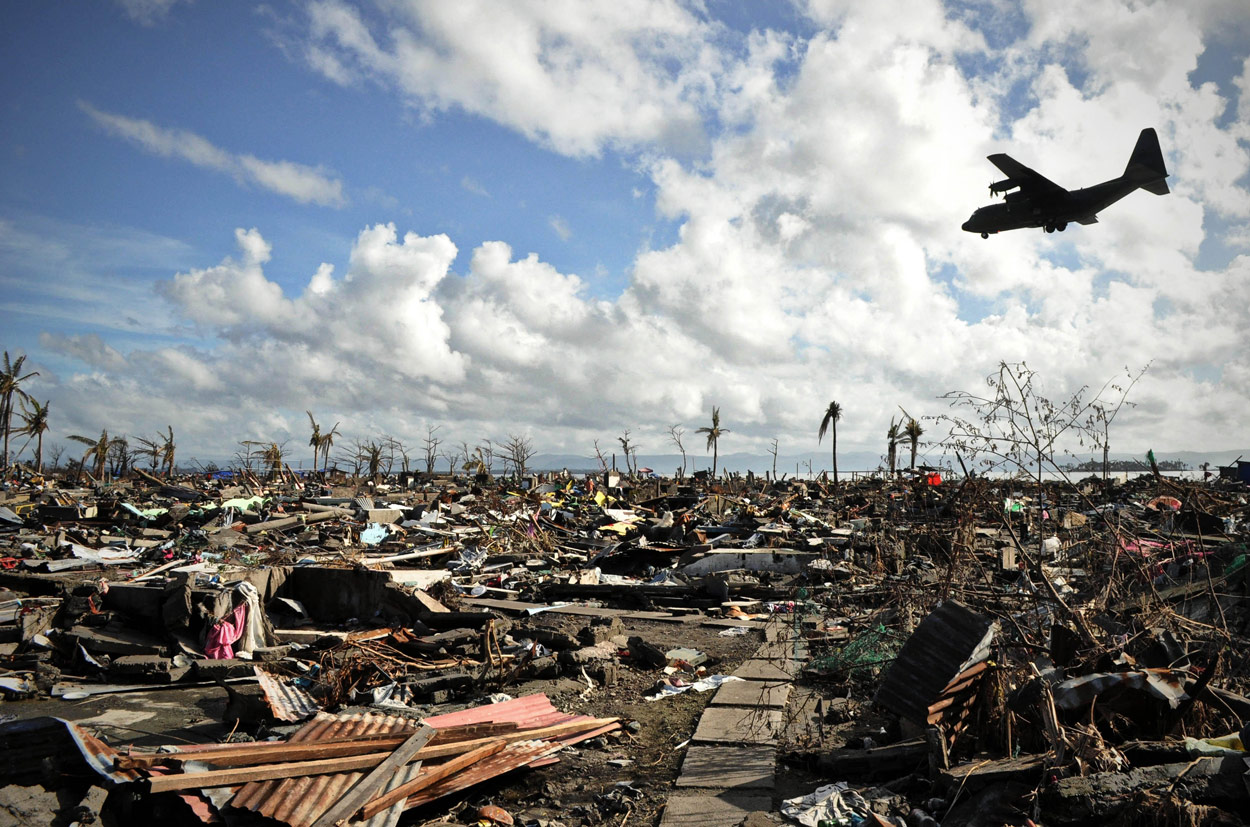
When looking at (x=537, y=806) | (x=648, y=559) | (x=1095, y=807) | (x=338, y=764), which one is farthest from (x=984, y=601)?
(x=648, y=559)

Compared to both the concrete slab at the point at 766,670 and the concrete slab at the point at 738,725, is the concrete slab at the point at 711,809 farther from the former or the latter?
the concrete slab at the point at 766,670

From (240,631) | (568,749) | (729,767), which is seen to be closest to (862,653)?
(729,767)

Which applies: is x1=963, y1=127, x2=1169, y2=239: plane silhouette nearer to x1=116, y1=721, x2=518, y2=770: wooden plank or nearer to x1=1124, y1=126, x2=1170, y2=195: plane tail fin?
x1=1124, y1=126, x2=1170, y2=195: plane tail fin

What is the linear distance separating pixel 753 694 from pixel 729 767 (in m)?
1.62

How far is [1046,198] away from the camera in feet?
38.8

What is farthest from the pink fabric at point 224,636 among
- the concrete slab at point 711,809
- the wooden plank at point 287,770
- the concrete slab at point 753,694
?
the concrete slab at point 711,809

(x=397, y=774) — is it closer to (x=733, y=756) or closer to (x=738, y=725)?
(x=733, y=756)

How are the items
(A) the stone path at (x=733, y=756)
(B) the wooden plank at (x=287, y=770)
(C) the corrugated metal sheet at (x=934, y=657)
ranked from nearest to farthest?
(B) the wooden plank at (x=287, y=770), (A) the stone path at (x=733, y=756), (C) the corrugated metal sheet at (x=934, y=657)

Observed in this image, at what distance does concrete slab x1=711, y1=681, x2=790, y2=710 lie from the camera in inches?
247

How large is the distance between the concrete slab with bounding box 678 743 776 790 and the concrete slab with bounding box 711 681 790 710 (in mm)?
794

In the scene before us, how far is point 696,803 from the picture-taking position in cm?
451

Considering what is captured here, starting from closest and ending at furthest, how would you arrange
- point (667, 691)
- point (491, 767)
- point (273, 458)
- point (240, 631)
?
point (491, 767) → point (667, 691) → point (240, 631) → point (273, 458)

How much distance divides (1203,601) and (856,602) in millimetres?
3523

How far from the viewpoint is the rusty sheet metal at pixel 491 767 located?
14.7 ft
